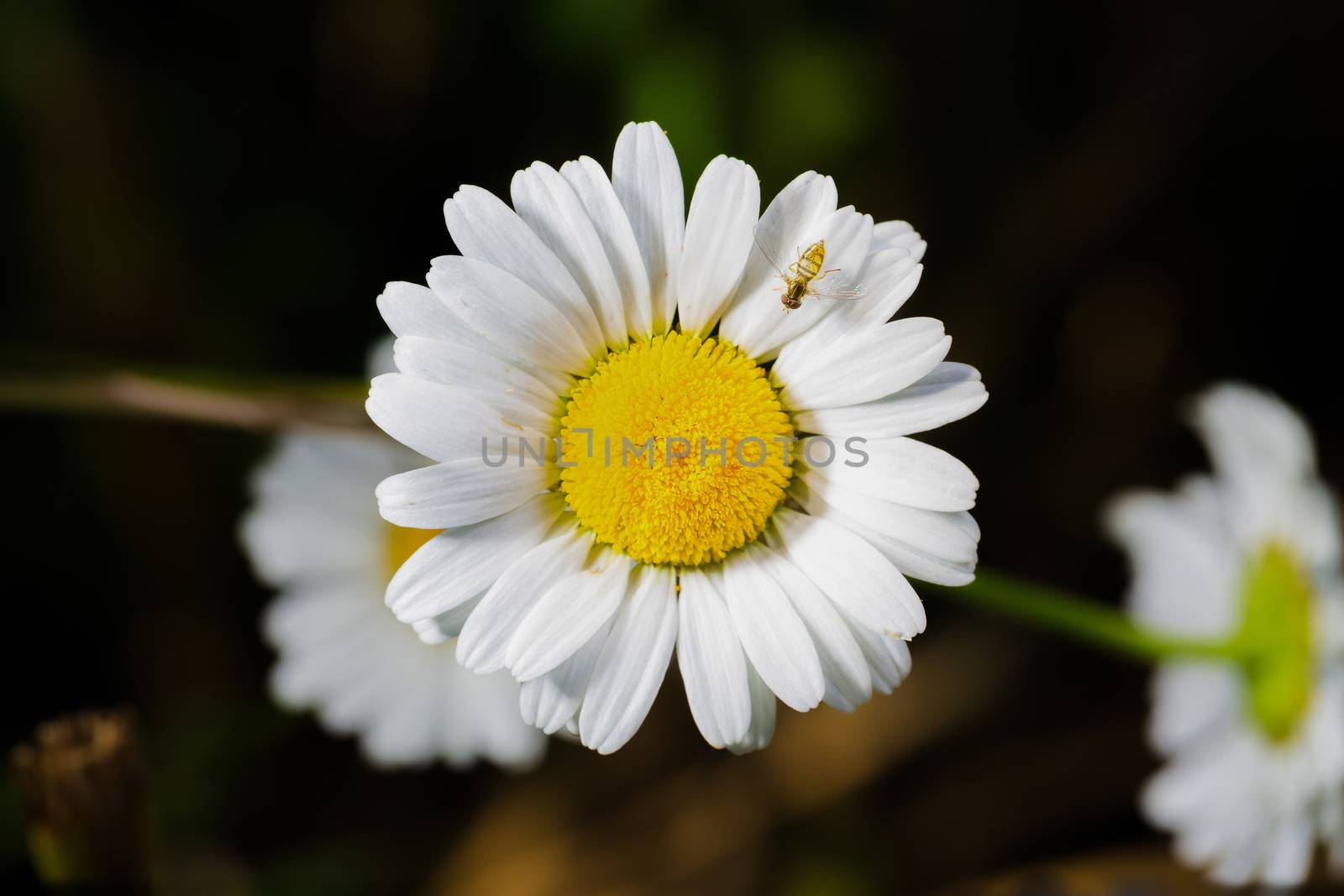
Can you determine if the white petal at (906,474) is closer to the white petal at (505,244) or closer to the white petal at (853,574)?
the white petal at (853,574)

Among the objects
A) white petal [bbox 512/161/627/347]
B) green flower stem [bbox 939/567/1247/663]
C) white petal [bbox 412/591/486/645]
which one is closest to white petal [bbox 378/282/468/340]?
white petal [bbox 512/161/627/347]

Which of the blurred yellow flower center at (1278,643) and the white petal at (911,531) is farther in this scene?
the blurred yellow flower center at (1278,643)

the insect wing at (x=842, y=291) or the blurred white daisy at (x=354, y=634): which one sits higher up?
the insect wing at (x=842, y=291)

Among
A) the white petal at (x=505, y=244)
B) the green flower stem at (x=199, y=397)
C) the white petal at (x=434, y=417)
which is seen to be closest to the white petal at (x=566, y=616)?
the white petal at (x=434, y=417)

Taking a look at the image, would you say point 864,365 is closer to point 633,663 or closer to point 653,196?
point 653,196

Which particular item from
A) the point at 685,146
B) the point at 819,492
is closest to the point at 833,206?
the point at 819,492

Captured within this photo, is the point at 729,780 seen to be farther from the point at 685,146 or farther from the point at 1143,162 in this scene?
the point at 1143,162

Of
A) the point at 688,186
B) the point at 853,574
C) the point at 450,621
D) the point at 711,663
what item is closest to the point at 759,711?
the point at 711,663
